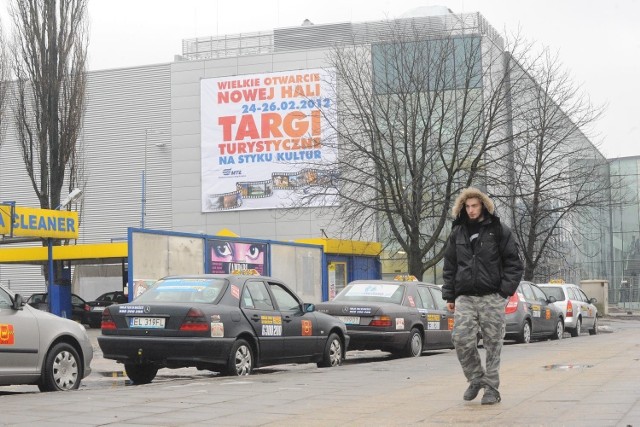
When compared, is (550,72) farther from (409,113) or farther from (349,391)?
(349,391)

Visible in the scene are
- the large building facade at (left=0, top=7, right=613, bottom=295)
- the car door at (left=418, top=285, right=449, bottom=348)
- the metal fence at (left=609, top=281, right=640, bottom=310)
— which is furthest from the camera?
the metal fence at (left=609, top=281, right=640, bottom=310)

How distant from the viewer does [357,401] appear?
995cm

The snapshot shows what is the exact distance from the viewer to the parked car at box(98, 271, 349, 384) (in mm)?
13250

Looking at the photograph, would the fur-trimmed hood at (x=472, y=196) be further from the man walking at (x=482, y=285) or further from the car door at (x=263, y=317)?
the car door at (x=263, y=317)

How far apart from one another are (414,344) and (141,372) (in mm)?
6151

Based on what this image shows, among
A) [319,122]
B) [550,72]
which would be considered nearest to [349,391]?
[550,72]

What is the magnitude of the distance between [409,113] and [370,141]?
5.10ft

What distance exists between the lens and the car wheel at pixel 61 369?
12.3 m

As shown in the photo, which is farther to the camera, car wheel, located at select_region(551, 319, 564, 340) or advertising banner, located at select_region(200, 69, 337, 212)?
advertising banner, located at select_region(200, 69, 337, 212)

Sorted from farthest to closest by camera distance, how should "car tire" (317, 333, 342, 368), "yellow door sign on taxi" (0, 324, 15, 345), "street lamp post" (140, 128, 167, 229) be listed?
"street lamp post" (140, 128, 167, 229)
"car tire" (317, 333, 342, 368)
"yellow door sign on taxi" (0, 324, 15, 345)

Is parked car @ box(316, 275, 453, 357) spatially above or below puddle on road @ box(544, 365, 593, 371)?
above

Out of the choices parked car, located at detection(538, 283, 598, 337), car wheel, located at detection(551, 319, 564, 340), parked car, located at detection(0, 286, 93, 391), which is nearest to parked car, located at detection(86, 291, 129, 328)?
parked car, located at detection(538, 283, 598, 337)

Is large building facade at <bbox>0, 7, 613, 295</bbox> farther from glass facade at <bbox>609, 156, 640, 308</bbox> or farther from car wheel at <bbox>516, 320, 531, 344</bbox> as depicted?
car wheel at <bbox>516, 320, 531, 344</bbox>

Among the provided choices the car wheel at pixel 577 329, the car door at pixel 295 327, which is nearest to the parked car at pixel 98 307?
the car wheel at pixel 577 329
